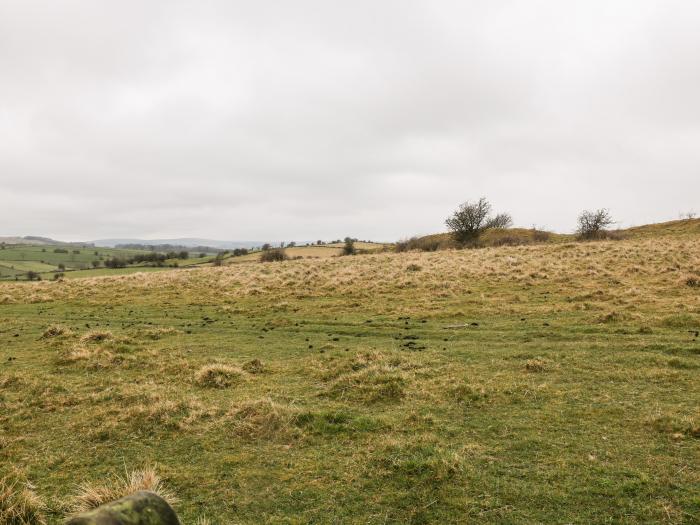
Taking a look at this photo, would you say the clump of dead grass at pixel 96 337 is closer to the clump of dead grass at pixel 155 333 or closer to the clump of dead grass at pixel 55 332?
the clump of dead grass at pixel 155 333

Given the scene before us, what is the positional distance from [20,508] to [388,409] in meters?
7.00

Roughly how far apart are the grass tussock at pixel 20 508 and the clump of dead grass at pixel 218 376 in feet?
19.6

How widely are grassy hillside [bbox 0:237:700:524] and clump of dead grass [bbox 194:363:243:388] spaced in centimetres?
6

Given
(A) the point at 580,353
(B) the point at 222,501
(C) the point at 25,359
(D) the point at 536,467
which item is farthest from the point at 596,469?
(C) the point at 25,359

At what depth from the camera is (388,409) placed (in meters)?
9.98

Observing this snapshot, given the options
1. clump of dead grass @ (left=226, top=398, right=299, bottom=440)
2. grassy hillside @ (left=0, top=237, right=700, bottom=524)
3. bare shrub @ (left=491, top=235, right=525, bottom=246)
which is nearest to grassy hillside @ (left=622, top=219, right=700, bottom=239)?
bare shrub @ (left=491, top=235, right=525, bottom=246)

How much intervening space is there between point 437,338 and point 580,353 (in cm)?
525

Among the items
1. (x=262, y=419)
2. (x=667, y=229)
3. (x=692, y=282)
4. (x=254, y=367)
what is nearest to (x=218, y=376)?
(x=254, y=367)

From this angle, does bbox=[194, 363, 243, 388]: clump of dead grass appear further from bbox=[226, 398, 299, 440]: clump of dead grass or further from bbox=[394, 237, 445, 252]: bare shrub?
bbox=[394, 237, 445, 252]: bare shrub

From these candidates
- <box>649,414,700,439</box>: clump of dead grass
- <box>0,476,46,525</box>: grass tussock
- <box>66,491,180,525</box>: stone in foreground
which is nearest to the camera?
<box>66,491,180,525</box>: stone in foreground

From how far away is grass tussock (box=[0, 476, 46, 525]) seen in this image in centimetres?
570

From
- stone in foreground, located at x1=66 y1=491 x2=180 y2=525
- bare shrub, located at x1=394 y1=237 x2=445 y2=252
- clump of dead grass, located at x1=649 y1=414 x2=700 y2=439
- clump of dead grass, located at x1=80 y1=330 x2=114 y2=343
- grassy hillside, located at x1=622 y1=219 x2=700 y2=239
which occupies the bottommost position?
clump of dead grass, located at x1=80 y1=330 x2=114 y2=343

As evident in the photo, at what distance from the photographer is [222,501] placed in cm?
665

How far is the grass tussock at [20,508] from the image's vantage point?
5.70 m
